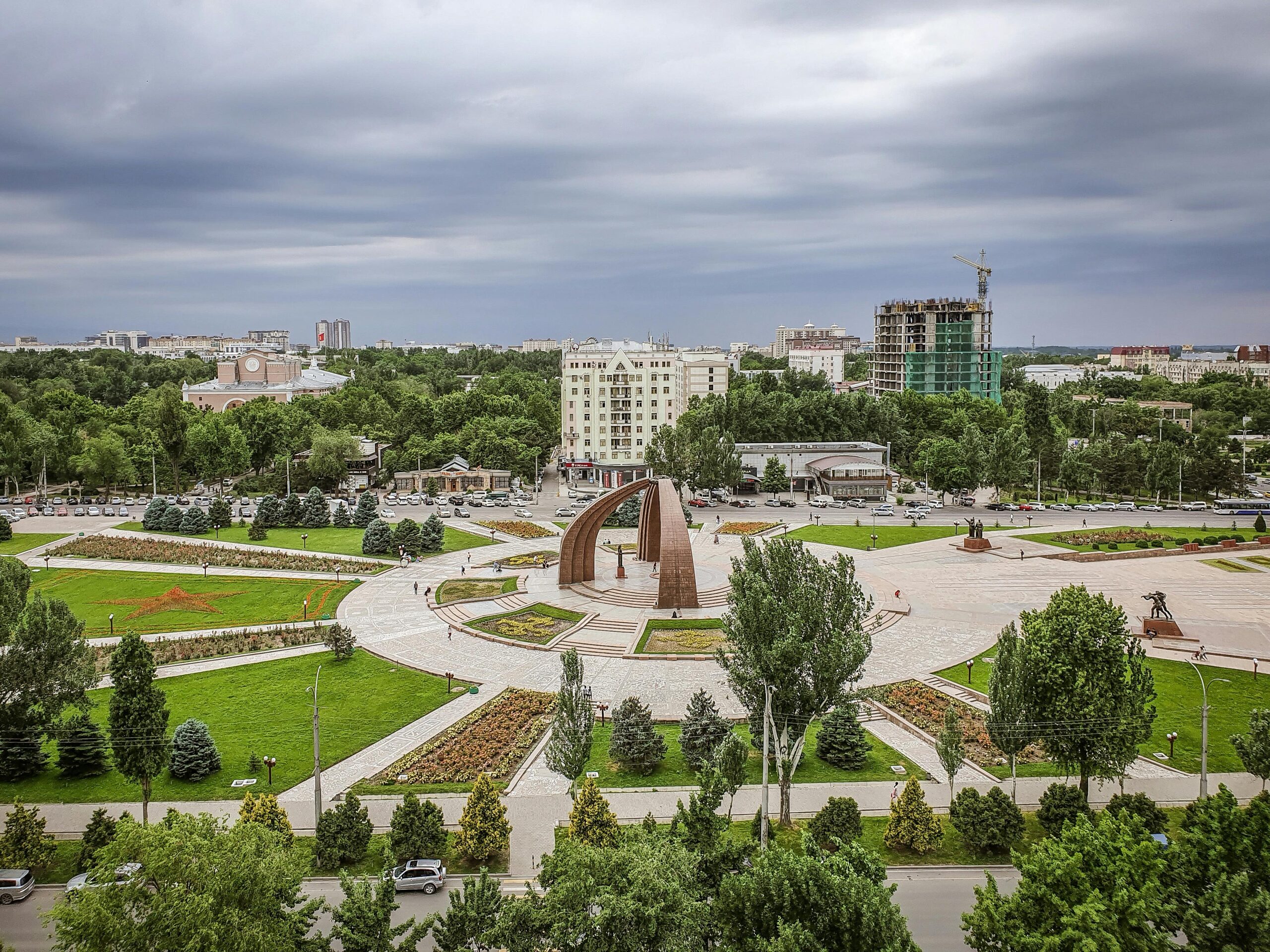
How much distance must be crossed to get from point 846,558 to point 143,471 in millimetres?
85658

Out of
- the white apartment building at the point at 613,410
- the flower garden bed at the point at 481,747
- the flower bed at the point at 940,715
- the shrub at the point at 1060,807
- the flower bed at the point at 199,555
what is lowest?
the flower garden bed at the point at 481,747

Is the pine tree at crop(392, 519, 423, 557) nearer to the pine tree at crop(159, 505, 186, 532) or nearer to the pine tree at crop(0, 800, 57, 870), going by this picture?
the pine tree at crop(159, 505, 186, 532)

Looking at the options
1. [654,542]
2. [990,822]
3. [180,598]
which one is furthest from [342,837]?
[654,542]

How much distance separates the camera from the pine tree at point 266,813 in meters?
22.3

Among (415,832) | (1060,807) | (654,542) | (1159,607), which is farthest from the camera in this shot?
(654,542)

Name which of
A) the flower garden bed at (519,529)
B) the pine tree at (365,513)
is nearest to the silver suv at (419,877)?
the flower garden bed at (519,529)

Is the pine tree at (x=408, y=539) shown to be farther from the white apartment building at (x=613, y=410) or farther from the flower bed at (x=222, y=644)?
the white apartment building at (x=613, y=410)

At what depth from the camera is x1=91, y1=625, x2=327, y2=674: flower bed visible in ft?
129

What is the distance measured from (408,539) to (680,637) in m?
26.5

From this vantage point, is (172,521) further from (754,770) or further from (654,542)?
(754,770)

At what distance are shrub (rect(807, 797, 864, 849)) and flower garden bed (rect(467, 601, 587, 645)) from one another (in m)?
20.8

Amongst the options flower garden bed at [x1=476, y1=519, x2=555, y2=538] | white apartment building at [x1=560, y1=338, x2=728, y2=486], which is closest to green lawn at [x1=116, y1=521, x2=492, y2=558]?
flower garden bed at [x1=476, y1=519, x2=555, y2=538]

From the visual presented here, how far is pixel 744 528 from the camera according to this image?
69.1 metres

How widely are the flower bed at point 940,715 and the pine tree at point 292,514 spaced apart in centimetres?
5204
